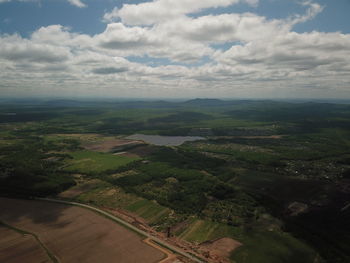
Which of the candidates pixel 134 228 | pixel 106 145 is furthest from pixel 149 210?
pixel 106 145

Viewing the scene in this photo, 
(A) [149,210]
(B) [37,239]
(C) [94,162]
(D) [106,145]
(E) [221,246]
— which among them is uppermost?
(D) [106,145]

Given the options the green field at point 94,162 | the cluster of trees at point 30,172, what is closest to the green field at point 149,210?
the cluster of trees at point 30,172

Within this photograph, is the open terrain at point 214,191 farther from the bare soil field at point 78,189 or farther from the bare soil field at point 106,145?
the bare soil field at point 106,145

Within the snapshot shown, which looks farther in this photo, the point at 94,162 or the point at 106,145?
the point at 106,145

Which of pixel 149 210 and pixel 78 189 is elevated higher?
pixel 78 189

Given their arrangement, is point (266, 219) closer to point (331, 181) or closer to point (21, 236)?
point (331, 181)

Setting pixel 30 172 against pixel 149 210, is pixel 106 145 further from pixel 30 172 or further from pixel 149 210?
pixel 149 210

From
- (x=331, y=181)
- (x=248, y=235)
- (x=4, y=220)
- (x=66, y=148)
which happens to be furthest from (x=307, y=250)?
(x=66, y=148)
